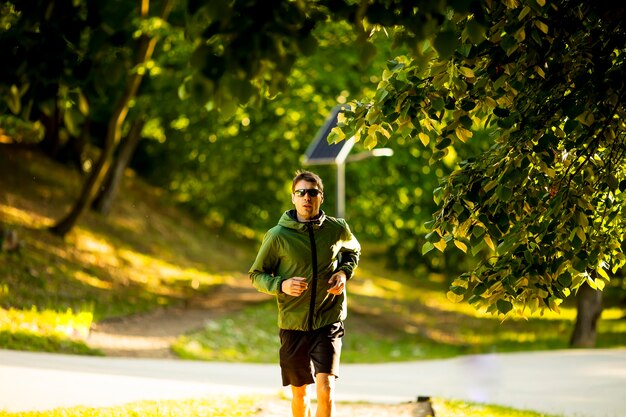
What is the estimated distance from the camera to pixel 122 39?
3877 mm

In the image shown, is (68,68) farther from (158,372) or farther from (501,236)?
(158,372)

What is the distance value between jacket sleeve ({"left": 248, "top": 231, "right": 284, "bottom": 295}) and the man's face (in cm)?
27

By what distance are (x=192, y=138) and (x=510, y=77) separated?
19.6 meters

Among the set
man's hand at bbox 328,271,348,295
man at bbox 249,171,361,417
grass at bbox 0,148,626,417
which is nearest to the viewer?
man's hand at bbox 328,271,348,295

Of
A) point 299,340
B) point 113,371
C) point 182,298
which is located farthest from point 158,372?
point 182,298

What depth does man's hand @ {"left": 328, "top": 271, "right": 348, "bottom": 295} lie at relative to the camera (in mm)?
6348

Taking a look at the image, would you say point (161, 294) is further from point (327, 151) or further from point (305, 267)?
point (305, 267)

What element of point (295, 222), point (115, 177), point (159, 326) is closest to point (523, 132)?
point (295, 222)

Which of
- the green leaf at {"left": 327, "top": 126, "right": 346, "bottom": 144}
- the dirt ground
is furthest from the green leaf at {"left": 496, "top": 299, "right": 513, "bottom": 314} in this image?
the dirt ground

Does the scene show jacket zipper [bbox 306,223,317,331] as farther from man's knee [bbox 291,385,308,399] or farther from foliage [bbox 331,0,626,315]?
foliage [bbox 331,0,626,315]

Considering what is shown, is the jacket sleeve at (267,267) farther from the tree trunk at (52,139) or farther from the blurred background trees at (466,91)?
the tree trunk at (52,139)

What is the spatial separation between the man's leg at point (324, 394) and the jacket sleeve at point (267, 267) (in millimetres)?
672

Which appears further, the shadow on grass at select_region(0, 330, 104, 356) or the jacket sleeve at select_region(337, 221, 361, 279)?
the shadow on grass at select_region(0, 330, 104, 356)

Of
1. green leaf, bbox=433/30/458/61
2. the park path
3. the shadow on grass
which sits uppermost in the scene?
the park path
